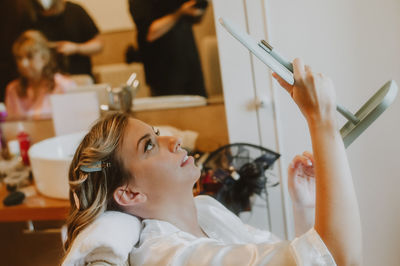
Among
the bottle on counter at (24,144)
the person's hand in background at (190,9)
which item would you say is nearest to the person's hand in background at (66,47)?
the bottle on counter at (24,144)

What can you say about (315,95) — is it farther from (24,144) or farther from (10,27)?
(10,27)

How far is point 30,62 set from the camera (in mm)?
2180

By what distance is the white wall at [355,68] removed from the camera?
146 centimetres

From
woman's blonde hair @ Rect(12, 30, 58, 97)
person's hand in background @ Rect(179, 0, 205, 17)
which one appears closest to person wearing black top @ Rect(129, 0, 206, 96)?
person's hand in background @ Rect(179, 0, 205, 17)

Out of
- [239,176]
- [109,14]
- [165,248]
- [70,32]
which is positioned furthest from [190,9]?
[165,248]

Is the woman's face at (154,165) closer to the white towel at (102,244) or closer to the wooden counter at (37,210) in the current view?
the white towel at (102,244)

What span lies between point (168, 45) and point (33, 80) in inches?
29.8

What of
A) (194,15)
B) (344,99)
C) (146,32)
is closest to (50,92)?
(146,32)

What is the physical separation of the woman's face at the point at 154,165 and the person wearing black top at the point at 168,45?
77 cm

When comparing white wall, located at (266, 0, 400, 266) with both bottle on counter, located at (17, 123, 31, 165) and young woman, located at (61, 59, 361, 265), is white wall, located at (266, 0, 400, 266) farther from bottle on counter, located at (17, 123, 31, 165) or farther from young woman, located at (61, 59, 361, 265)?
bottle on counter, located at (17, 123, 31, 165)

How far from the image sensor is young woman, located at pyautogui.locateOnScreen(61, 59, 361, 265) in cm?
81

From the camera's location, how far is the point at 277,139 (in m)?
1.60

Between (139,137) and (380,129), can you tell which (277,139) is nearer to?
(380,129)

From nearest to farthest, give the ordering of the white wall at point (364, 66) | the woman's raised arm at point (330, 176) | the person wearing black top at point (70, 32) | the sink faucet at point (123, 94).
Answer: the woman's raised arm at point (330, 176) → the white wall at point (364, 66) → the sink faucet at point (123, 94) → the person wearing black top at point (70, 32)
